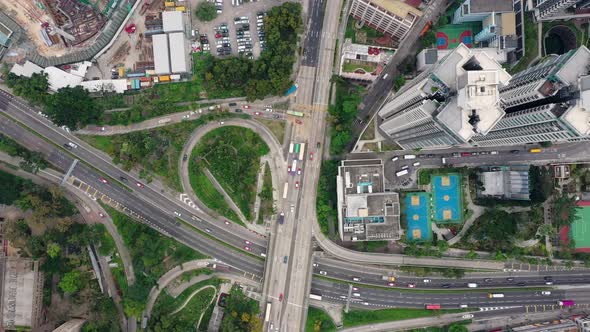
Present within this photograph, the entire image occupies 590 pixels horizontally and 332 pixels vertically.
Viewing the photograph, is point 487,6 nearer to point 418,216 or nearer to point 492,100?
point 492,100

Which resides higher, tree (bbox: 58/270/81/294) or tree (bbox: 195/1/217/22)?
tree (bbox: 195/1/217/22)

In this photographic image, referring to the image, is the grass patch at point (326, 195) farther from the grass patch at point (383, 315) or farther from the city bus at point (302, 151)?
the grass patch at point (383, 315)

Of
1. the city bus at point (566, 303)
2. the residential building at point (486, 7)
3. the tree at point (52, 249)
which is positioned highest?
the residential building at point (486, 7)

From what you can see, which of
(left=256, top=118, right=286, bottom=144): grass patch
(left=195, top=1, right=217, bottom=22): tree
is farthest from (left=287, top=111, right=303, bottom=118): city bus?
(left=195, top=1, right=217, bottom=22): tree

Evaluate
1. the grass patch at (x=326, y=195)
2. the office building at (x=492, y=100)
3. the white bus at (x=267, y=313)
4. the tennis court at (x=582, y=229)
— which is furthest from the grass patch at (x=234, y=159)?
the tennis court at (x=582, y=229)

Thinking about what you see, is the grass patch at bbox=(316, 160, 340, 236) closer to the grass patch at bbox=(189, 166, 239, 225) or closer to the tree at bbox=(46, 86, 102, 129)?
the grass patch at bbox=(189, 166, 239, 225)

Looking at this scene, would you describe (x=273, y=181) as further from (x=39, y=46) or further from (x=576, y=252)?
(x=576, y=252)

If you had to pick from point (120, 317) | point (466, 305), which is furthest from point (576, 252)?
point (120, 317)
